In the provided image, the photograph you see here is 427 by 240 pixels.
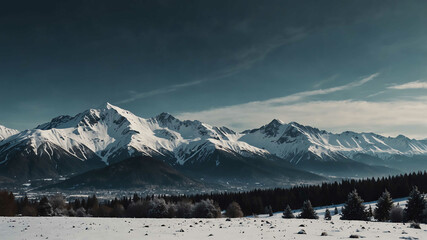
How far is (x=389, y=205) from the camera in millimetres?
87062

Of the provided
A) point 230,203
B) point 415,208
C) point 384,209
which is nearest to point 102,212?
point 230,203

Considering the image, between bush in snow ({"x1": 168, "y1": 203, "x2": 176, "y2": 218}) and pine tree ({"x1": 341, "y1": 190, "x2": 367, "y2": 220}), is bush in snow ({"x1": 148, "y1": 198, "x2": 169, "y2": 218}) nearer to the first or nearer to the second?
bush in snow ({"x1": 168, "y1": 203, "x2": 176, "y2": 218})

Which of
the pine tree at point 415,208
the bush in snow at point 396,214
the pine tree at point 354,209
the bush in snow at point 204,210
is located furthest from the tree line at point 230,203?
the pine tree at point 415,208

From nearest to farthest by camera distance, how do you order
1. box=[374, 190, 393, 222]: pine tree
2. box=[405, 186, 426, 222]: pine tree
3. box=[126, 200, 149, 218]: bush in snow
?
box=[405, 186, 426, 222]: pine tree < box=[374, 190, 393, 222]: pine tree < box=[126, 200, 149, 218]: bush in snow

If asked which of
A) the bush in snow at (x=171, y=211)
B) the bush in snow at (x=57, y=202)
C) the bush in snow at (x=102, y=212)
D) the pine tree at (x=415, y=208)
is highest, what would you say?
the pine tree at (x=415, y=208)

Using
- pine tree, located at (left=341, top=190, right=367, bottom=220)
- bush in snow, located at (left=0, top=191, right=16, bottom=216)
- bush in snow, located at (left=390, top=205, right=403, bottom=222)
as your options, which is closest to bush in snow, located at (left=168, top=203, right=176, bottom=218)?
bush in snow, located at (left=0, top=191, right=16, bottom=216)

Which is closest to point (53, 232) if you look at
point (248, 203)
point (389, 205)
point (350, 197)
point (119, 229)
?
point (119, 229)

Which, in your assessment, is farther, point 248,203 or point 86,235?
point 248,203

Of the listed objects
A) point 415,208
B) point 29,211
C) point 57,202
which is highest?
point 415,208

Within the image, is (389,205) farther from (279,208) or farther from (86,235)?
(279,208)

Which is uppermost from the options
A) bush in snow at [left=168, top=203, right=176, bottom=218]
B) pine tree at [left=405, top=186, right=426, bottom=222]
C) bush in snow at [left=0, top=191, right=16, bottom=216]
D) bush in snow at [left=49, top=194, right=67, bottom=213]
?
pine tree at [left=405, top=186, right=426, bottom=222]

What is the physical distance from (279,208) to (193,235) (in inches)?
6176

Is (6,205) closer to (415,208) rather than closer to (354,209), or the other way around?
(354,209)

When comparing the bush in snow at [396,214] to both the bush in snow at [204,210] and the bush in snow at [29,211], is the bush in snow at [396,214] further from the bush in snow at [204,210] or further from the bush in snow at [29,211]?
the bush in snow at [29,211]
